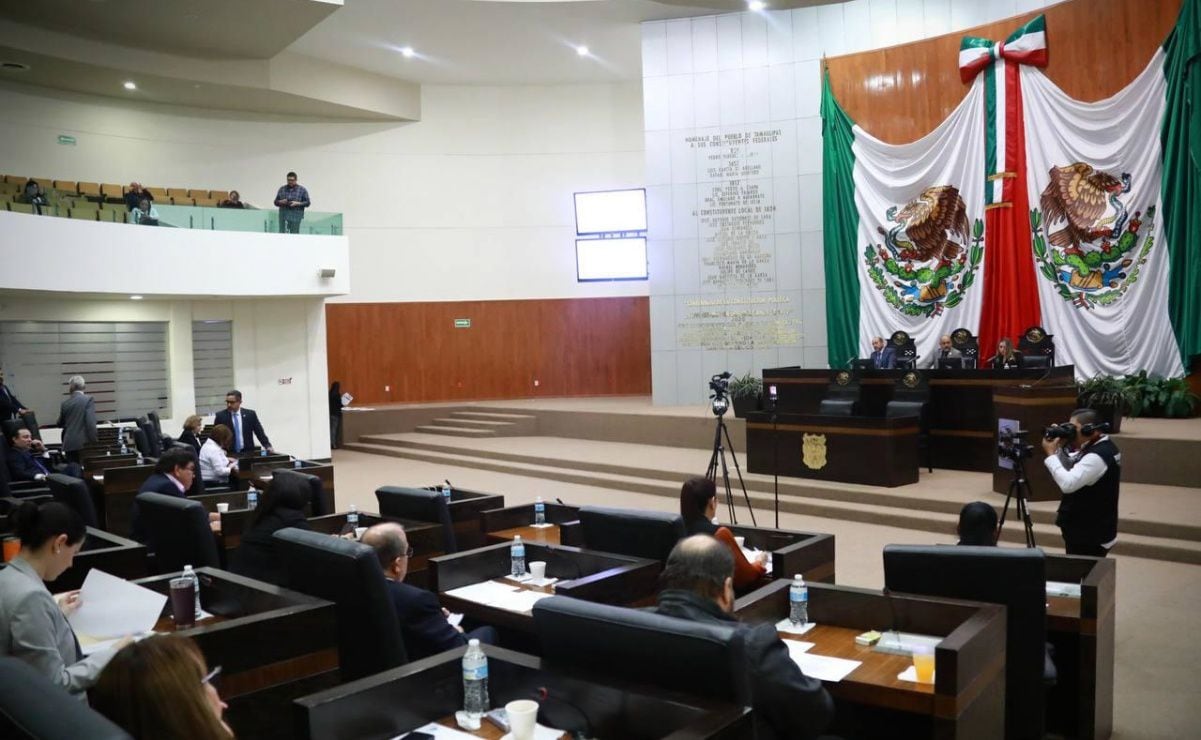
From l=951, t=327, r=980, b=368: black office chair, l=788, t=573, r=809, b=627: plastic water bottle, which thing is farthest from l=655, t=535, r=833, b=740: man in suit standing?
l=951, t=327, r=980, b=368: black office chair

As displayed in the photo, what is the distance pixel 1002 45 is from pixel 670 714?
38.5ft

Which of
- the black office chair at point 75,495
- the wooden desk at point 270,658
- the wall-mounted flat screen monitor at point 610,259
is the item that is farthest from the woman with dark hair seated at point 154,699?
the wall-mounted flat screen monitor at point 610,259

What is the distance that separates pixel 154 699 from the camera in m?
1.75

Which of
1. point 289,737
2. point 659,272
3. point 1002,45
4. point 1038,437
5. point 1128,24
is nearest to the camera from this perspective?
point 289,737

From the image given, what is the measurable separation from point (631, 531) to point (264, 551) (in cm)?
174

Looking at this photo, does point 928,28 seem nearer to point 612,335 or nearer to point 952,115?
point 952,115

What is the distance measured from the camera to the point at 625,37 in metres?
15.6

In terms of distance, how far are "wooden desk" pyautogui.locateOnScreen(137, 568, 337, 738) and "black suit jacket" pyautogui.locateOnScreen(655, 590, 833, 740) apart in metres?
1.28

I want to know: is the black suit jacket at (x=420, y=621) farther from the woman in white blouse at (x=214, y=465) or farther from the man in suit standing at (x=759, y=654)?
the woman in white blouse at (x=214, y=465)

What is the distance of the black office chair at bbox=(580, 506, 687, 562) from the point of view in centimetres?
418

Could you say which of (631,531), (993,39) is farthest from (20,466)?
(993,39)

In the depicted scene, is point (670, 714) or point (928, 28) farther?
point (928, 28)

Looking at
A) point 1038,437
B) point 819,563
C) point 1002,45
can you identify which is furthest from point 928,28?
point 819,563

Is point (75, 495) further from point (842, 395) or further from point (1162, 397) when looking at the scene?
point (1162, 397)
